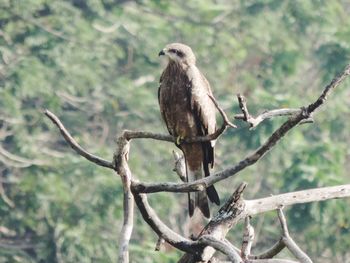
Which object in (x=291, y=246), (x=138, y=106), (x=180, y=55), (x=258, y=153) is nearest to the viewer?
(x=258, y=153)

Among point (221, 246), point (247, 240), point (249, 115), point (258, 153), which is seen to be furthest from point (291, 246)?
point (249, 115)

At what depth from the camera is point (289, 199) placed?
16.0 ft

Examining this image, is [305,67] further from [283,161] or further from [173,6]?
[283,161]

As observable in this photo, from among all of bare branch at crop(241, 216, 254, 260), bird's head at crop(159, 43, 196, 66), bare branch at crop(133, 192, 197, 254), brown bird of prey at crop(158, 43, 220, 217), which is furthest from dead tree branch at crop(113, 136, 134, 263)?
bird's head at crop(159, 43, 196, 66)

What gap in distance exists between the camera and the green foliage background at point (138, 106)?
46.1ft

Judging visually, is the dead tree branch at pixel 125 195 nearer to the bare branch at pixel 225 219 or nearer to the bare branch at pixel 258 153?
the bare branch at pixel 258 153

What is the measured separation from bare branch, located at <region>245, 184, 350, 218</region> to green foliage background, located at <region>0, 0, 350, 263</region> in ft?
19.9

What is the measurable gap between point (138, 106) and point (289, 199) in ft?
39.7

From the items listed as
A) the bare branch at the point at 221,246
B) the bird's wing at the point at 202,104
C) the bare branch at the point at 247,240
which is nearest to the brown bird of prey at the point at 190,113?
the bird's wing at the point at 202,104

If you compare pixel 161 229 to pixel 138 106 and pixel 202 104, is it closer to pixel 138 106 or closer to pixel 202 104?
pixel 202 104

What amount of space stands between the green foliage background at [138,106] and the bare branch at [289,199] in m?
6.07

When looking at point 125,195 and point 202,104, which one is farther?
point 202,104

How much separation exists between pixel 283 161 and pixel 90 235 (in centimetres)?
331

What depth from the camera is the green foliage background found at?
14062 millimetres
